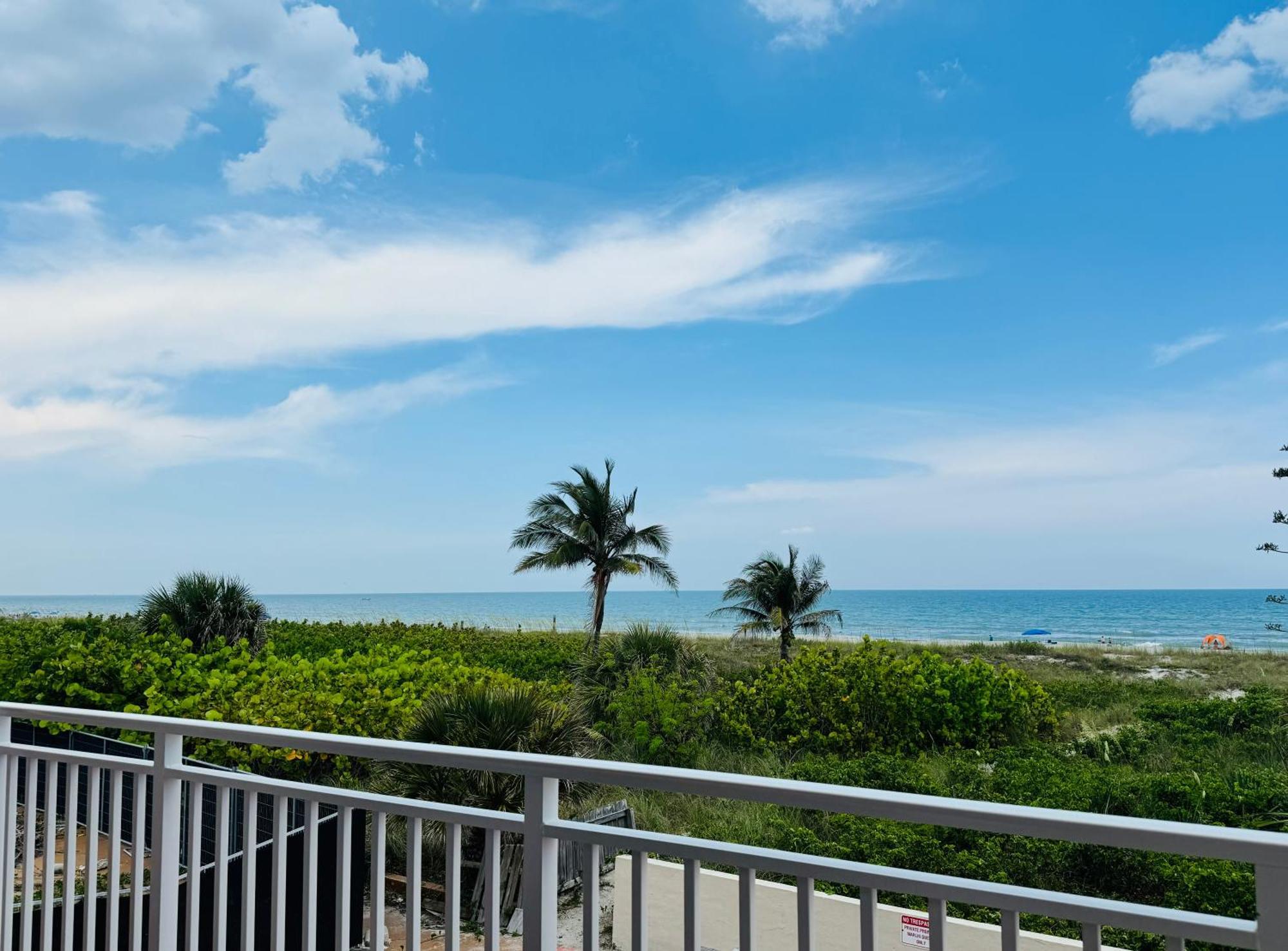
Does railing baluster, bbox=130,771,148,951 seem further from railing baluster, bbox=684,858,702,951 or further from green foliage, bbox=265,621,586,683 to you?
green foliage, bbox=265,621,586,683

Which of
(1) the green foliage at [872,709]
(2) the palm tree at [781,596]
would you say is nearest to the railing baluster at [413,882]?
(1) the green foliage at [872,709]

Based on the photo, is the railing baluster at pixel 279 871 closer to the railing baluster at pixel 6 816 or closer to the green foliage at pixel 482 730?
the railing baluster at pixel 6 816

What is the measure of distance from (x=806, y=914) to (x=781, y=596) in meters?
16.2

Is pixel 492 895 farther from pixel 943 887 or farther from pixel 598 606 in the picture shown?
pixel 598 606

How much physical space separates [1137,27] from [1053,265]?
9858 mm

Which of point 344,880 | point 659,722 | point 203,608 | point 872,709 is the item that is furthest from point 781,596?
point 344,880

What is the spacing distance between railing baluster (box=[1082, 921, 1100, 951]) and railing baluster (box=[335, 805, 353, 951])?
124 centimetres

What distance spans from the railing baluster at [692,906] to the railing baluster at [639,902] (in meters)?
0.07

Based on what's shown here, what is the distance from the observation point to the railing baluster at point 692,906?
1.33m

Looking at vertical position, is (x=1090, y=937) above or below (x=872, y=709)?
above

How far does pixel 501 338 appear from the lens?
1292 inches

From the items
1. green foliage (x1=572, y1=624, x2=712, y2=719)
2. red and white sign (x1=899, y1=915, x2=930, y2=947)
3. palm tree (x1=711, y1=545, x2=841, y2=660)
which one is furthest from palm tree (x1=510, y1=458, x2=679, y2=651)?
red and white sign (x1=899, y1=915, x2=930, y2=947)

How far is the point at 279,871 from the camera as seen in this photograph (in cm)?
181

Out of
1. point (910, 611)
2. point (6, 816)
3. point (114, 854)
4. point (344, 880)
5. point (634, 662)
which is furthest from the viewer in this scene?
point (910, 611)
